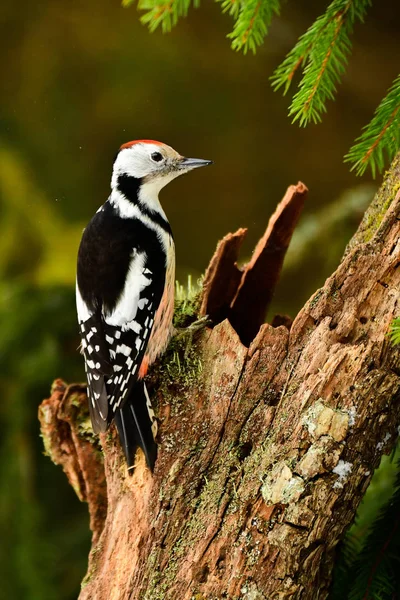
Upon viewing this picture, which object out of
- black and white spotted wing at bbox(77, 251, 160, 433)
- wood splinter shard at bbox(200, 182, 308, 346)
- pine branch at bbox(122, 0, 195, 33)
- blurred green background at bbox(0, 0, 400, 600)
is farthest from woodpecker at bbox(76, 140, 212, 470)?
blurred green background at bbox(0, 0, 400, 600)

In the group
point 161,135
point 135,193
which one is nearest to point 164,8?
point 135,193

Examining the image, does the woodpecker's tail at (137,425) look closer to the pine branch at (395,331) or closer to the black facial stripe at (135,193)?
the black facial stripe at (135,193)

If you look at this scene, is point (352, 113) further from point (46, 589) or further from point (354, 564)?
point (46, 589)

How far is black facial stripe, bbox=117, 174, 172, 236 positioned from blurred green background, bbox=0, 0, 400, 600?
0.83 m

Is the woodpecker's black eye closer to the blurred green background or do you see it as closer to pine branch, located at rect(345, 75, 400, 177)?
pine branch, located at rect(345, 75, 400, 177)

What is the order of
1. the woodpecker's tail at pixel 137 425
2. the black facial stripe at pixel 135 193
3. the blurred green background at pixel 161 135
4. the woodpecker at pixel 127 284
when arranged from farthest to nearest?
the blurred green background at pixel 161 135 → the black facial stripe at pixel 135 193 → the woodpecker at pixel 127 284 → the woodpecker's tail at pixel 137 425

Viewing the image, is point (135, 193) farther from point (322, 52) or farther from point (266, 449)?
point (266, 449)

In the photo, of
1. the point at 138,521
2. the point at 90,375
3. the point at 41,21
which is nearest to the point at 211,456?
the point at 138,521

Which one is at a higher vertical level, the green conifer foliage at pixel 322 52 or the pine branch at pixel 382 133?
the green conifer foliage at pixel 322 52

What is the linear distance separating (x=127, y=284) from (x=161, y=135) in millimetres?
962

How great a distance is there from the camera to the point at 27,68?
2.52m

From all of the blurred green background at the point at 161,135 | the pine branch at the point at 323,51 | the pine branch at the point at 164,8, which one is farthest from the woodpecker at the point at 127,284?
the blurred green background at the point at 161,135

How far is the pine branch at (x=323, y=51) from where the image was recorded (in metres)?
1.10

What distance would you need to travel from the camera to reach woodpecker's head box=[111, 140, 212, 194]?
1435 millimetres
